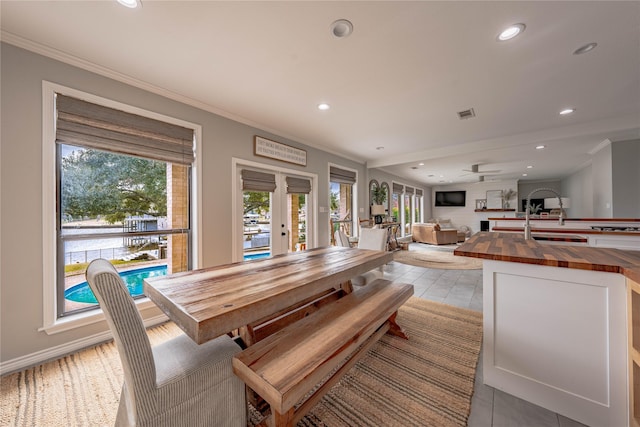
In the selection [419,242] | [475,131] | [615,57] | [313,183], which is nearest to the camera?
[615,57]

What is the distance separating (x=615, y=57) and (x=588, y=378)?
2597mm

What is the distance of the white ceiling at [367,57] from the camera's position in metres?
1.52

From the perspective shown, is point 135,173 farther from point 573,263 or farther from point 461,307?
point 461,307

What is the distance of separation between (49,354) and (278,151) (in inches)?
127

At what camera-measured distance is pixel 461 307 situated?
106 inches

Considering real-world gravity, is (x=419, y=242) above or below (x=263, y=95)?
below

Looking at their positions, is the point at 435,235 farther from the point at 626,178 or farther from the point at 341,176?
the point at 341,176

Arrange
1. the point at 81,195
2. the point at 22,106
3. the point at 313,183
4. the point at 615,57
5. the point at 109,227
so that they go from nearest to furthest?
the point at 22,106
the point at 615,57
the point at 81,195
the point at 109,227
the point at 313,183

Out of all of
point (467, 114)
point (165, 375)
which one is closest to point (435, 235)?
point (467, 114)

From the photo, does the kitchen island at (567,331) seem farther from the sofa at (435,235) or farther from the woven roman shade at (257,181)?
the sofa at (435,235)

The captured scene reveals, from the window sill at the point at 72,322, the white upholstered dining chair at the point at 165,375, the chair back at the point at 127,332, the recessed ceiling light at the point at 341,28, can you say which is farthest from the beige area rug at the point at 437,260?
the window sill at the point at 72,322

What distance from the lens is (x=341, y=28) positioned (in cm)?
166

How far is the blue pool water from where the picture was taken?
6.86 ft

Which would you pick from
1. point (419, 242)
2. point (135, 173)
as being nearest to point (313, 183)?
point (135, 173)
